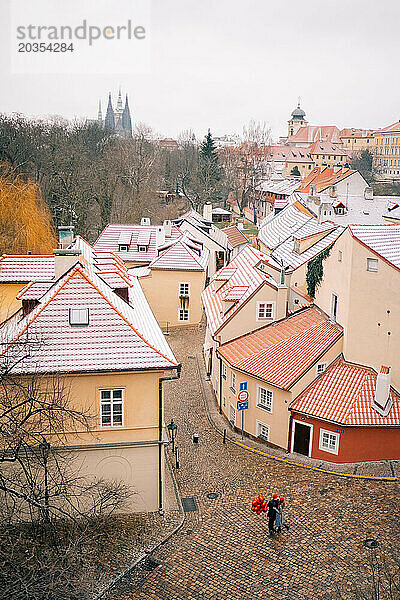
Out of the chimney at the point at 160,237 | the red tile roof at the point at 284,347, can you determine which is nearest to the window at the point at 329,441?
the red tile roof at the point at 284,347

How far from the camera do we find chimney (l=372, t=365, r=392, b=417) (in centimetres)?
2300

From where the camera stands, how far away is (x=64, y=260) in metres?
21.4

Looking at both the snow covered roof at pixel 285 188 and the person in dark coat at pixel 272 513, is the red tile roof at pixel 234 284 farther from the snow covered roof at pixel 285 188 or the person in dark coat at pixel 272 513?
the snow covered roof at pixel 285 188

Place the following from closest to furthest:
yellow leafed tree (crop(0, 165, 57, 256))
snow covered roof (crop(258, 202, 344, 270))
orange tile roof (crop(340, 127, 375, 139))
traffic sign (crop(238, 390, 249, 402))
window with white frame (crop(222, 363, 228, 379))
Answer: traffic sign (crop(238, 390, 249, 402)) < window with white frame (crop(222, 363, 228, 379)) < yellow leafed tree (crop(0, 165, 57, 256)) < snow covered roof (crop(258, 202, 344, 270)) < orange tile roof (crop(340, 127, 375, 139))

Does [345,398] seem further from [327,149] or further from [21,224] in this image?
[327,149]

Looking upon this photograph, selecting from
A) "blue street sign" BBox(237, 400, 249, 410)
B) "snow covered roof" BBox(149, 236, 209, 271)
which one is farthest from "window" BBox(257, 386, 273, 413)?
"snow covered roof" BBox(149, 236, 209, 271)

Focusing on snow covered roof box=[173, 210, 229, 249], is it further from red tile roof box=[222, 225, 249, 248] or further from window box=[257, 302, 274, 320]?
window box=[257, 302, 274, 320]

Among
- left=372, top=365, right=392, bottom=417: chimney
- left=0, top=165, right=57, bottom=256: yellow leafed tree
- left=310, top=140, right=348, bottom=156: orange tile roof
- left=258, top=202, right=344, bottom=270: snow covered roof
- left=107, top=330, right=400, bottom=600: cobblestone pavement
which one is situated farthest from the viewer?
left=310, top=140, right=348, bottom=156: orange tile roof

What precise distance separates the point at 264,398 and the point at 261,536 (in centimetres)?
790

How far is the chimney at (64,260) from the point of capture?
21156mm

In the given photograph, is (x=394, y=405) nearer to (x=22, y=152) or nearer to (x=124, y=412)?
(x=124, y=412)

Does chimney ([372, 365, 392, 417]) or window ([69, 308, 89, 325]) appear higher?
window ([69, 308, 89, 325])

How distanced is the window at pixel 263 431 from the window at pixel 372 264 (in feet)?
25.2

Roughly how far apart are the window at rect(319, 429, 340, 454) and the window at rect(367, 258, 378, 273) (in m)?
6.73
